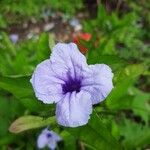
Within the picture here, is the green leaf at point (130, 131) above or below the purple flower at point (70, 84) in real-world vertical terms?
below

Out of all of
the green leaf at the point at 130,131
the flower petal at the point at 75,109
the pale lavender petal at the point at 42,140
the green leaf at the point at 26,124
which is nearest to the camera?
the flower petal at the point at 75,109

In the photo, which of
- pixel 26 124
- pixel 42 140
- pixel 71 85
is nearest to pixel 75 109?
pixel 71 85

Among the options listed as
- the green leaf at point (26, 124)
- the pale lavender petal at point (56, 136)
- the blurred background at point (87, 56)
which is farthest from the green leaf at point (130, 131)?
the green leaf at point (26, 124)

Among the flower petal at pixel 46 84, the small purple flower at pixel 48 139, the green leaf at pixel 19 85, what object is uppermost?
the flower petal at pixel 46 84

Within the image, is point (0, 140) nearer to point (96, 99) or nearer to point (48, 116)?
point (48, 116)

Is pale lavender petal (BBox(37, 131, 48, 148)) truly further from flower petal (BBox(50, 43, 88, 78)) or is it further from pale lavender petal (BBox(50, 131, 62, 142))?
flower petal (BBox(50, 43, 88, 78))

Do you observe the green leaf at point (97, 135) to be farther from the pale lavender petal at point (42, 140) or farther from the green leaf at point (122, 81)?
the pale lavender petal at point (42, 140)

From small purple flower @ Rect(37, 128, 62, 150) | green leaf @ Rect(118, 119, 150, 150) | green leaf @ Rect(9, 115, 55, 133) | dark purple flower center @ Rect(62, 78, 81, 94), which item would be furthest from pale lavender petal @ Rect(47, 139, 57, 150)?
dark purple flower center @ Rect(62, 78, 81, 94)

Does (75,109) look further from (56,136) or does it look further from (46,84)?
(56,136)
